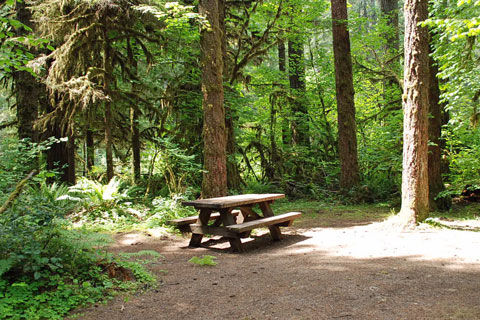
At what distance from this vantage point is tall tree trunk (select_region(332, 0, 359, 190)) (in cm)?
1206

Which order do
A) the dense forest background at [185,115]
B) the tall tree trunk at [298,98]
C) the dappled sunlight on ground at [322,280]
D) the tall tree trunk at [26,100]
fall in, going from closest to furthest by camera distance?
the dappled sunlight on ground at [322,280] → the dense forest background at [185,115] → the tall tree trunk at [26,100] → the tall tree trunk at [298,98]

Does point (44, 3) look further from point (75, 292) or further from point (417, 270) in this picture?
point (417, 270)

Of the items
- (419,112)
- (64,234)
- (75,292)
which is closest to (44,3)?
(64,234)

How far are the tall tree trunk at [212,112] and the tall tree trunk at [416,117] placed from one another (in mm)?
4238

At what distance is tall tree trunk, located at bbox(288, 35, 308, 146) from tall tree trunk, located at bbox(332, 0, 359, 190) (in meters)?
2.69

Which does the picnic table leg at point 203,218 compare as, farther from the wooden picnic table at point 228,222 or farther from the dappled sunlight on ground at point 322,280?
the dappled sunlight on ground at point 322,280

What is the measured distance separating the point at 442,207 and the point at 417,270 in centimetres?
565

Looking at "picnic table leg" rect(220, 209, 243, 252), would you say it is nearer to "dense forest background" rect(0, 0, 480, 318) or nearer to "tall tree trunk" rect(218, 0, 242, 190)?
"dense forest background" rect(0, 0, 480, 318)

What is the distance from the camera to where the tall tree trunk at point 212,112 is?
8766mm

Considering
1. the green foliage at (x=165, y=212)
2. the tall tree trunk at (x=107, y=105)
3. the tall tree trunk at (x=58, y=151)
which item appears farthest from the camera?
the tall tree trunk at (x=58, y=151)

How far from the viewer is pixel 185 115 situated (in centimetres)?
1184

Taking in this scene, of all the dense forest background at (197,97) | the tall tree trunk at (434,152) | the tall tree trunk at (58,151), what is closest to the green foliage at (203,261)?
the dense forest background at (197,97)

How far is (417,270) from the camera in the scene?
4438 millimetres

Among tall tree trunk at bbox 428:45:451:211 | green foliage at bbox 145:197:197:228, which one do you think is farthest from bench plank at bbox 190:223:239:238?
tall tree trunk at bbox 428:45:451:211
